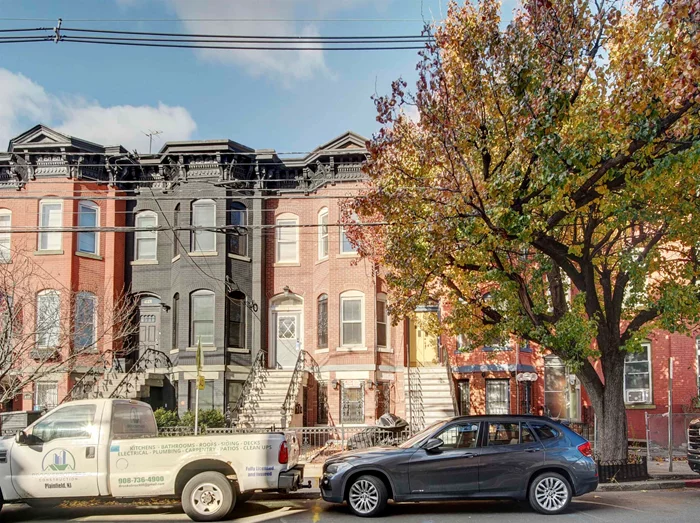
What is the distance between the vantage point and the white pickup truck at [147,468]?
11188mm

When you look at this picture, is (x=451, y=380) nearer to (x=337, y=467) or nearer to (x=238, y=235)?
(x=238, y=235)

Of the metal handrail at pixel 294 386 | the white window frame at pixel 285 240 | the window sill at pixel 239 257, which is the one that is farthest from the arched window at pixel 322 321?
the window sill at pixel 239 257

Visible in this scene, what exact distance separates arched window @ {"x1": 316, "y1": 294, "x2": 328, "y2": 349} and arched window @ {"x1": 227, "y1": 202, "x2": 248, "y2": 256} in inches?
129

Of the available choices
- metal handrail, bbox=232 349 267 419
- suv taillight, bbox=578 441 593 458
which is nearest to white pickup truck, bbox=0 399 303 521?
suv taillight, bbox=578 441 593 458

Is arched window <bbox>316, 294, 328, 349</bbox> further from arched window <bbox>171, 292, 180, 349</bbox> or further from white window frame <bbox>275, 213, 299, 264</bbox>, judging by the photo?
arched window <bbox>171, 292, 180, 349</bbox>

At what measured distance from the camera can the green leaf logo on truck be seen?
1123 cm

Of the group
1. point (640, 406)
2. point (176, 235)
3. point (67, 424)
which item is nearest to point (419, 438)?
point (67, 424)

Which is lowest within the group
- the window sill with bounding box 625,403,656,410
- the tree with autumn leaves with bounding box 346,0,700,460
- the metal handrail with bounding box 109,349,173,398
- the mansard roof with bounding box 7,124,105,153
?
the window sill with bounding box 625,403,656,410

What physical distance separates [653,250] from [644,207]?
57.0 inches

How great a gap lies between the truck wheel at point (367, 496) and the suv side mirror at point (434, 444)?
0.92m

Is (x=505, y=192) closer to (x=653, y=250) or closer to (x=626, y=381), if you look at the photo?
(x=653, y=250)

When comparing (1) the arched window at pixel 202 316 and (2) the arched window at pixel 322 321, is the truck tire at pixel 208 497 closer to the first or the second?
(2) the arched window at pixel 322 321

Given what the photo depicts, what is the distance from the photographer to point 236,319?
1019 inches

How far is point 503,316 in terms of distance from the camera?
1652 cm
